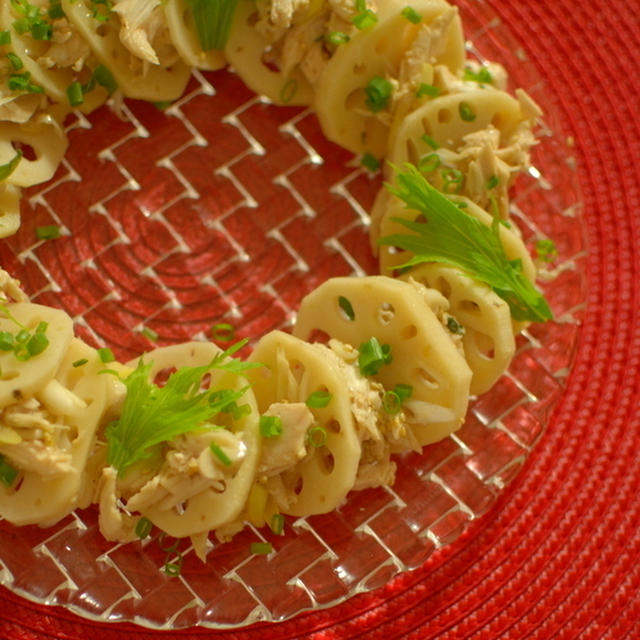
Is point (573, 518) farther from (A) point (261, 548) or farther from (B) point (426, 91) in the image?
(B) point (426, 91)

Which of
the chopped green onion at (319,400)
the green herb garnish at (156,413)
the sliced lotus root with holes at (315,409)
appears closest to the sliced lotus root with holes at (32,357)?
the green herb garnish at (156,413)

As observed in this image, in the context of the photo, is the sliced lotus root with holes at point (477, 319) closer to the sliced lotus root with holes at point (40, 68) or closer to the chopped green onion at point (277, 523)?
the chopped green onion at point (277, 523)

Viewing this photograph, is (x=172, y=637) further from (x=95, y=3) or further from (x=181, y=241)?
(x=95, y=3)

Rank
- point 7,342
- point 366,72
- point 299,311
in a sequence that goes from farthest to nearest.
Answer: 1. point 366,72
2. point 299,311
3. point 7,342

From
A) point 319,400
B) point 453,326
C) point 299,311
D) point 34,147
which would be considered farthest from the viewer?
point 34,147

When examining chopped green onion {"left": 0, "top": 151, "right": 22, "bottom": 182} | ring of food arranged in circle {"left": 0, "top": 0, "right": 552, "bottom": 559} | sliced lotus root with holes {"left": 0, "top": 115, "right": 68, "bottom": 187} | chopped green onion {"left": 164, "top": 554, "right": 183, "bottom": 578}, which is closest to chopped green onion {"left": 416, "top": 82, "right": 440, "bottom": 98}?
ring of food arranged in circle {"left": 0, "top": 0, "right": 552, "bottom": 559}

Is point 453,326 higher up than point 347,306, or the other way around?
point 347,306

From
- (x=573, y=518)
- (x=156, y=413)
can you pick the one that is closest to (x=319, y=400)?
(x=156, y=413)
